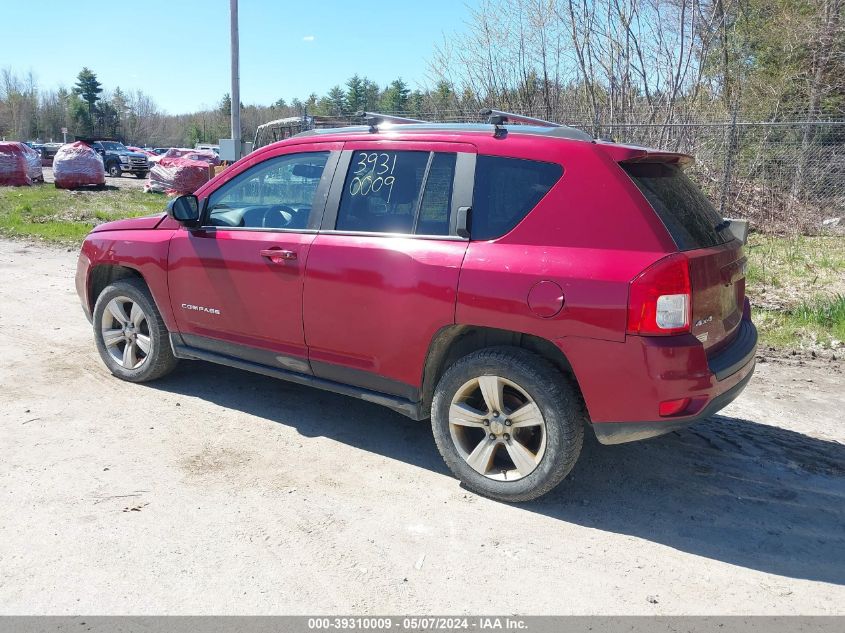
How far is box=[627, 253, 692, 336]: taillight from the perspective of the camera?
316 centimetres

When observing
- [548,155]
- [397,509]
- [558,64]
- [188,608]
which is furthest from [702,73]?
[188,608]

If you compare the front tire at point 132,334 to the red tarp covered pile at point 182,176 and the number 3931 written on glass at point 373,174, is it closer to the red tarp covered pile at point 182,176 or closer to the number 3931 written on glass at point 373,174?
the number 3931 written on glass at point 373,174

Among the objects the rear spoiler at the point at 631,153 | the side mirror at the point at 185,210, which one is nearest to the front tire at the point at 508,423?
the rear spoiler at the point at 631,153

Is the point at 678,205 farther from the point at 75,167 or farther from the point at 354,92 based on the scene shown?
the point at 354,92

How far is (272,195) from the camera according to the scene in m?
4.65

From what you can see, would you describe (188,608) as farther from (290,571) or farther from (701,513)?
(701,513)

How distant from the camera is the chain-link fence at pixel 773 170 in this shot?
11547 millimetres

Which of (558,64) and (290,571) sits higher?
(558,64)

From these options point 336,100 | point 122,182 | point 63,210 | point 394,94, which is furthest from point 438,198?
point 336,100

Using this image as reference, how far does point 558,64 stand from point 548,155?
1247 cm

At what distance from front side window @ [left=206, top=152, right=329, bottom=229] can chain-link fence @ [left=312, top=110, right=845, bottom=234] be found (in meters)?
8.58

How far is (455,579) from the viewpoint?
300 centimetres

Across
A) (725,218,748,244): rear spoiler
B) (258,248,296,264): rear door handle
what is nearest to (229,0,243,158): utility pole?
(258,248,296,264): rear door handle

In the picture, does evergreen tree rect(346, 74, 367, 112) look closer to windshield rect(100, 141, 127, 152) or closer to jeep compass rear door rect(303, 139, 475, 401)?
windshield rect(100, 141, 127, 152)
